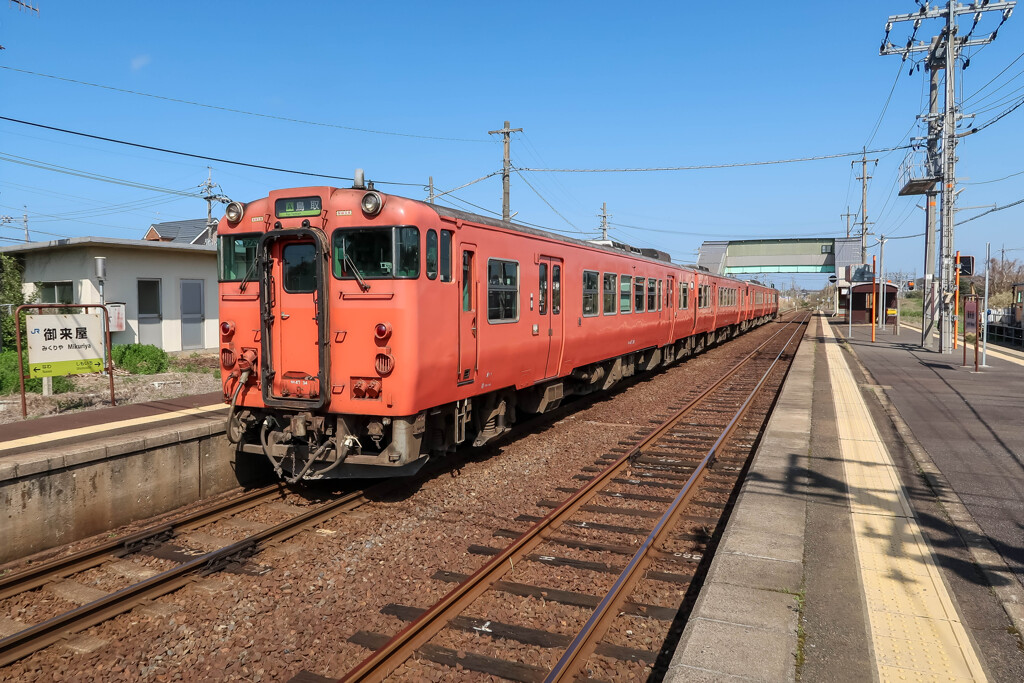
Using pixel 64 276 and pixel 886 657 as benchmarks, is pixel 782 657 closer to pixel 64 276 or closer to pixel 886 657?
pixel 886 657

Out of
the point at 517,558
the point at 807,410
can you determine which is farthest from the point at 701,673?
the point at 807,410

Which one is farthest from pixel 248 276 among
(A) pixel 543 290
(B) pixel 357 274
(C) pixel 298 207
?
(A) pixel 543 290

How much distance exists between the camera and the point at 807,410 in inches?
446

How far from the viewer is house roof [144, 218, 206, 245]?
91.8 feet

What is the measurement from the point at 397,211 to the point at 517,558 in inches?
132

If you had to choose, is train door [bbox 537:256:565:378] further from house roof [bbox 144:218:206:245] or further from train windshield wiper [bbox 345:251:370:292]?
house roof [bbox 144:218:206:245]

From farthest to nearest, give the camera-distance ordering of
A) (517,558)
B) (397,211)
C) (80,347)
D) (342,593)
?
(80,347) → (397,211) → (517,558) → (342,593)

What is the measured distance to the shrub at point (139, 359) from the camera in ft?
47.8

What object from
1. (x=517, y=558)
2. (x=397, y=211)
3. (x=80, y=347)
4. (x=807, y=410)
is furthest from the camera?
(x=807, y=410)

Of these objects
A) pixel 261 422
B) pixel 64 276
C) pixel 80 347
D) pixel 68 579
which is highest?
pixel 64 276

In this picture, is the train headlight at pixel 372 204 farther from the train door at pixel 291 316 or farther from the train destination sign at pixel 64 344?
the train destination sign at pixel 64 344

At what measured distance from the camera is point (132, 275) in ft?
53.6

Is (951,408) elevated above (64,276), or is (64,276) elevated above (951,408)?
(64,276)

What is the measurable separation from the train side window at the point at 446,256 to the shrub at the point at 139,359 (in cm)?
1058
